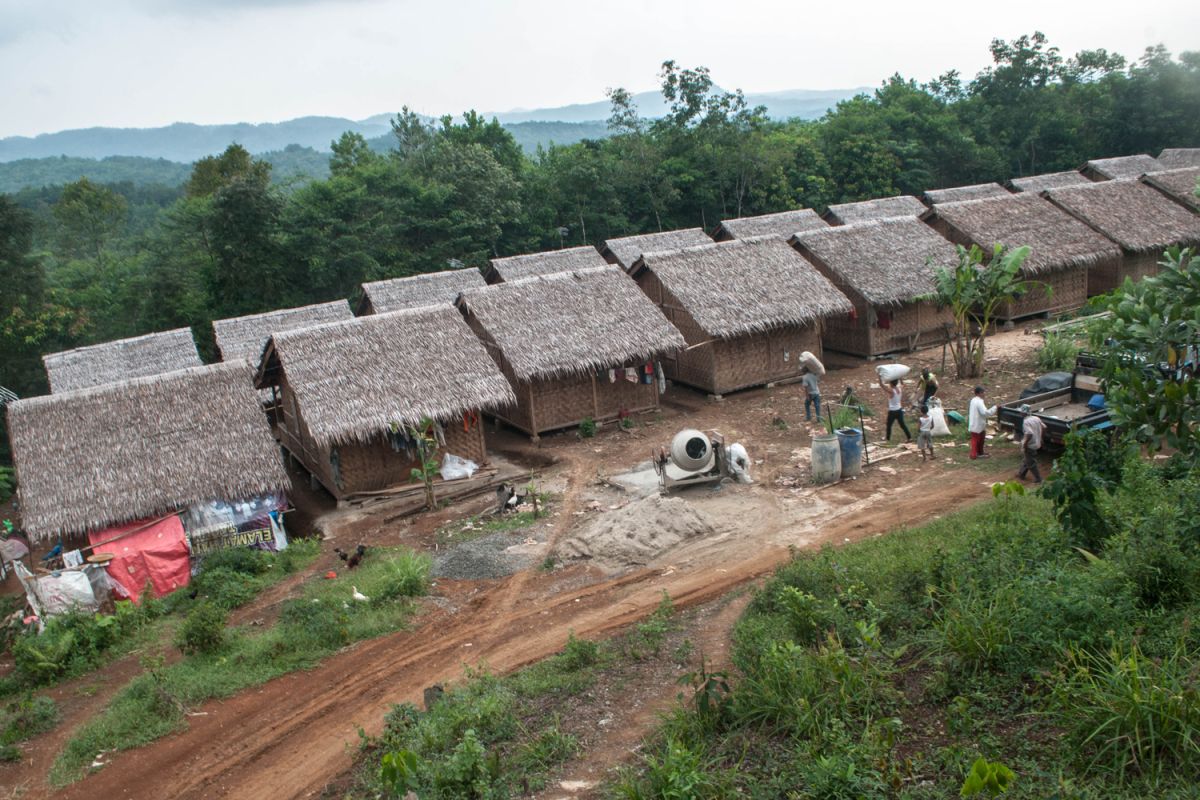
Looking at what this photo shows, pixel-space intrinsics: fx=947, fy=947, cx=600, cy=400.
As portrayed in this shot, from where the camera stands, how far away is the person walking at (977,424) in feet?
46.5

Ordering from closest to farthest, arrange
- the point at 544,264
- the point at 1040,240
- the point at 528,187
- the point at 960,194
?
the point at 1040,240 < the point at 544,264 < the point at 960,194 < the point at 528,187

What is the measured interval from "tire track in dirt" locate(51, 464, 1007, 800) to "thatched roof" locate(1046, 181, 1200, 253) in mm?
15207

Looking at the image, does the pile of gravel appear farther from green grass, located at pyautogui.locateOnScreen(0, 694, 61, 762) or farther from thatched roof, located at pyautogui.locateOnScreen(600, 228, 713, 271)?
thatched roof, located at pyautogui.locateOnScreen(600, 228, 713, 271)

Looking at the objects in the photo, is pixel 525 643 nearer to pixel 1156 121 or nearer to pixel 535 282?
pixel 535 282

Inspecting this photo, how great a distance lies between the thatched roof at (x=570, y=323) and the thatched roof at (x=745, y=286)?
103 cm

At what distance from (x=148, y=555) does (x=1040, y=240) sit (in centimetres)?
2119

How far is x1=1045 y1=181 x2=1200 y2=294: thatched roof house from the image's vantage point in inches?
966

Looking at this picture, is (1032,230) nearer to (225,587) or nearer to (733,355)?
(733,355)

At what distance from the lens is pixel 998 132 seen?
1794 inches

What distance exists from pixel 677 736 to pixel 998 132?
45494mm

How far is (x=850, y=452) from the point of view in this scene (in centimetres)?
1425

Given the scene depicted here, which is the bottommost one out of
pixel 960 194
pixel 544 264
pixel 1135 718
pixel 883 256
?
pixel 1135 718

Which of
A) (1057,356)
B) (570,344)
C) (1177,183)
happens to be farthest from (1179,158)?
(570,344)

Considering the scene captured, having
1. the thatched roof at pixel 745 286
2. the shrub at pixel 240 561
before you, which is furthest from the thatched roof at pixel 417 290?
the shrub at pixel 240 561
